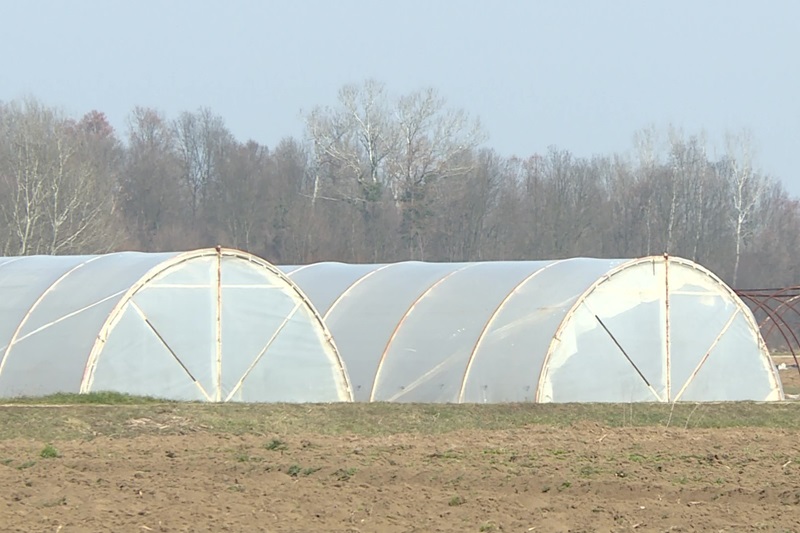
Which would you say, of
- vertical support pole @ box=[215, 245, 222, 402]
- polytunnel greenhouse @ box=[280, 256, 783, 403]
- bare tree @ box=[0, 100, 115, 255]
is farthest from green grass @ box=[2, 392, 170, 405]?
bare tree @ box=[0, 100, 115, 255]

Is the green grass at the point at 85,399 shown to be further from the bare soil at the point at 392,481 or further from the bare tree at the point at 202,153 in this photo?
the bare tree at the point at 202,153

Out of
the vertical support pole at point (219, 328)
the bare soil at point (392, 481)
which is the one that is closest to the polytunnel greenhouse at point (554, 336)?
the vertical support pole at point (219, 328)

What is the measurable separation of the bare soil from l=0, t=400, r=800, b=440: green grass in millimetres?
127

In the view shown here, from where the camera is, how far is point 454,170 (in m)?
71.3

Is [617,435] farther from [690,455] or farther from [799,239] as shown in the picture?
[799,239]

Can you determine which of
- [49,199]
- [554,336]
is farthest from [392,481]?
[49,199]

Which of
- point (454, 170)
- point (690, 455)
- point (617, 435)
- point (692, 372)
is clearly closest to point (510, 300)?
point (692, 372)

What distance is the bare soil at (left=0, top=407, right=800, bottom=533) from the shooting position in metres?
10.1

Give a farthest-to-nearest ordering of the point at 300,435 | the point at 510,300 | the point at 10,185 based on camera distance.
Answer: the point at 10,185 → the point at 510,300 → the point at 300,435

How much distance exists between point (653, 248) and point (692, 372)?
51575 mm

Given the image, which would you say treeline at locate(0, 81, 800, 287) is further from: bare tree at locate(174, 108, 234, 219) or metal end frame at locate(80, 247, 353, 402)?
metal end frame at locate(80, 247, 353, 402)

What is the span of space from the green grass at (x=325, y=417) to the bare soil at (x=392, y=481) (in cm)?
13

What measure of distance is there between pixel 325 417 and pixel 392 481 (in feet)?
21.5

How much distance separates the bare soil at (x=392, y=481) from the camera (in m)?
10.1
